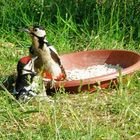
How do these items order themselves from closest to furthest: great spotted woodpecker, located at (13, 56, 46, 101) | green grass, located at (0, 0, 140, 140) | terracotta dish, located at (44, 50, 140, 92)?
green grass, located at (0, 0, 140, 140) → great spotted woodpecker, located at (13, 56, 46, 101) → terracotta dish, located at (44, 50, 140, 92)

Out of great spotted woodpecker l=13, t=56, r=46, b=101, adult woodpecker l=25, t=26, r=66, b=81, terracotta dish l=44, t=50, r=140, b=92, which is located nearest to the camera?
great spotted woodpecker l=13, t=56, r=46, b=101

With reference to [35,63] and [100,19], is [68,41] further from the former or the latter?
[35,63]

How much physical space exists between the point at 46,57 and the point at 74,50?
42.9 inches

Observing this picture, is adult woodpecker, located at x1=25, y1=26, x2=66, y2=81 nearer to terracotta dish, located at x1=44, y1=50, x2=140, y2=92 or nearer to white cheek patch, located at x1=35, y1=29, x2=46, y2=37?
white cheek patch, located at x1=35, y1=29, x2=46, y2=37

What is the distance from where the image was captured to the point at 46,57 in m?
4.62

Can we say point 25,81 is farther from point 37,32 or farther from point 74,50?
point 74,50

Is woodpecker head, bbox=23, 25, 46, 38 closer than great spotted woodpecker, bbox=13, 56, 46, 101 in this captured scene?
No

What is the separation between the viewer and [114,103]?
4039 mm

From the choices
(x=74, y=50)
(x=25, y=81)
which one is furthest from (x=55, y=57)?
(x=74, y=50)

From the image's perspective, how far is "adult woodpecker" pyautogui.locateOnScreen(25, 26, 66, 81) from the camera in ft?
15.1

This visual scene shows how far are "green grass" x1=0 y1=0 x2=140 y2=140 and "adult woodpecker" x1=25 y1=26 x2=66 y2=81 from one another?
0.29 meters

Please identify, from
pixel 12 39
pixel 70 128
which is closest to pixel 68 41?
pixel 12 39

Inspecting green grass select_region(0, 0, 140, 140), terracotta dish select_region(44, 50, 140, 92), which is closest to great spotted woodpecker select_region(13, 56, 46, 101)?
green grass select_region(0, 0, 140, 140)

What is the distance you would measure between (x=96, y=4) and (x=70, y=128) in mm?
2649
